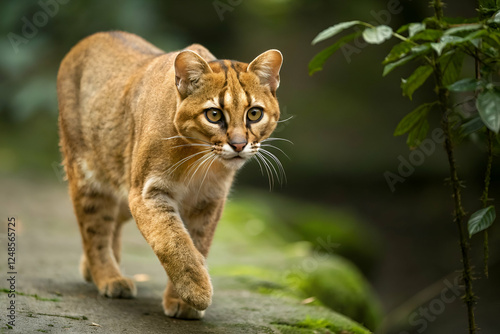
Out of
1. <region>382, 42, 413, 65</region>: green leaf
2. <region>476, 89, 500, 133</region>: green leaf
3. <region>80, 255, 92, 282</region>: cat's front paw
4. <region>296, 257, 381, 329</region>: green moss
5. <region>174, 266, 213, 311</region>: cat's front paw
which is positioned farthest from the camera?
<region>296, 257, 381, 329</region>: green moss

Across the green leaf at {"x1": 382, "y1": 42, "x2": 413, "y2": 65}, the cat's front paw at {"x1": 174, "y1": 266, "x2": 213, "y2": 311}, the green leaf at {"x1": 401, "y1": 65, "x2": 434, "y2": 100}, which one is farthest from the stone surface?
the green leaf at {"x1": 382, "y1": 42, "x2": 413, "y2": 65}

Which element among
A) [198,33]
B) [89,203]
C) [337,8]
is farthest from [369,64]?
[89,203]

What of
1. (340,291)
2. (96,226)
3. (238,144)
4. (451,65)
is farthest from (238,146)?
(340,291)

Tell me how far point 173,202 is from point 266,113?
95cm

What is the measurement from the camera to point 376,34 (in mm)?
3330

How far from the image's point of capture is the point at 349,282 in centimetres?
690

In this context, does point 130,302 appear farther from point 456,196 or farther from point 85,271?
point 456,196

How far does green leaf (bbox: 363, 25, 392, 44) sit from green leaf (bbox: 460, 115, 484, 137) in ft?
2.92

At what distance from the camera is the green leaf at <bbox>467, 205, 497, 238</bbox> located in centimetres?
349

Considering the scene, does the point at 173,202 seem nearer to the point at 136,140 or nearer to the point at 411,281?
the point at 136,140

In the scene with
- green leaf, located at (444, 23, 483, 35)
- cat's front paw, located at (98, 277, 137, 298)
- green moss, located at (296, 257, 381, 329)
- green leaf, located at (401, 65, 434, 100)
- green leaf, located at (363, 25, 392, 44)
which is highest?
green leaf, located at (444, 23, 483, 35)

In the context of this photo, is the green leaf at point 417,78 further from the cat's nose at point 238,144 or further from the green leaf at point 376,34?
the cat's nose at point 238,144

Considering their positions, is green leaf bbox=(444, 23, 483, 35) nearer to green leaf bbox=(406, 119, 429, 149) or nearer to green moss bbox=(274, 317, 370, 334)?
green leaf bbox=(406, 119, 429, 149)

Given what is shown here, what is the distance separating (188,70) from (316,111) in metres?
9.72
